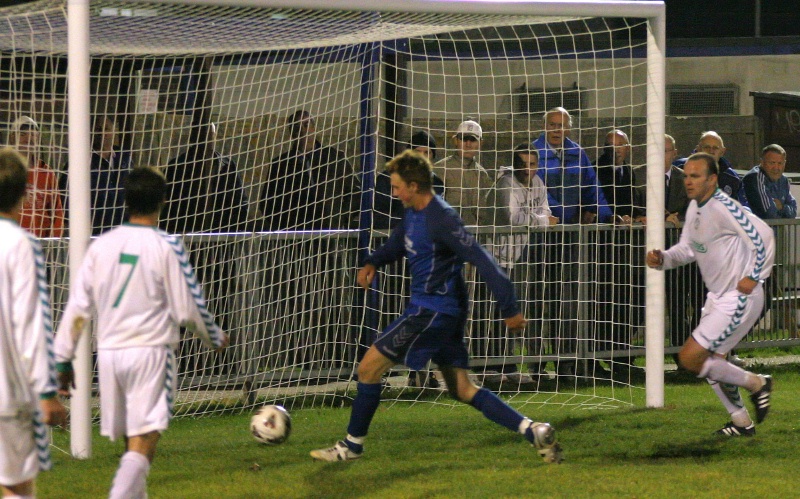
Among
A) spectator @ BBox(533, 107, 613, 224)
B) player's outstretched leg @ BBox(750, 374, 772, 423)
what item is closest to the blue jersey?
player's outstretched leg @ BBox(750, 374, 772, 423)

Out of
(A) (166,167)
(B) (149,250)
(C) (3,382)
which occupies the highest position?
(A) (166,167)

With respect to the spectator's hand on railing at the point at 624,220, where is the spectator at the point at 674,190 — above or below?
above

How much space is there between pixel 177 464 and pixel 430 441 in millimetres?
1629

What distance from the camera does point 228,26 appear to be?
26.6ft

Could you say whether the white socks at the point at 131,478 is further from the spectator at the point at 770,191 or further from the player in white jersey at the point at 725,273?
the spectator at the point at 770,191

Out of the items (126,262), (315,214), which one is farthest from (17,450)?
(315,214)

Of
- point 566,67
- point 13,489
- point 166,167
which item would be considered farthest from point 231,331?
point 566,67

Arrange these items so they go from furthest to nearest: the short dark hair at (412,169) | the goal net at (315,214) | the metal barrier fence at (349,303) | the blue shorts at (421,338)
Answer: the metal barrier fence at (349,303) < the goal net at (315,214) < the blue shorts at (421,338) < the short dark hair at (412,169)

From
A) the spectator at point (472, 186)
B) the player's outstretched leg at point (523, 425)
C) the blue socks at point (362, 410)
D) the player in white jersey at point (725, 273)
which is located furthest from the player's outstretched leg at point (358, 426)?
→ the spectator at point (472, 186)

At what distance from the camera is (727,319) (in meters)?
7.35

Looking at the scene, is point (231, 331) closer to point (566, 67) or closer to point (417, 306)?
point (417, 306)

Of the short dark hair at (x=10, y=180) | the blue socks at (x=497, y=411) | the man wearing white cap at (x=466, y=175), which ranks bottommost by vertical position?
the blue socks at (x=497, y=411)

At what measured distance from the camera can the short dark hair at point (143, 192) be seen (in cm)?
501

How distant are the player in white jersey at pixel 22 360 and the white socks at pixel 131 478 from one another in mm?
624
